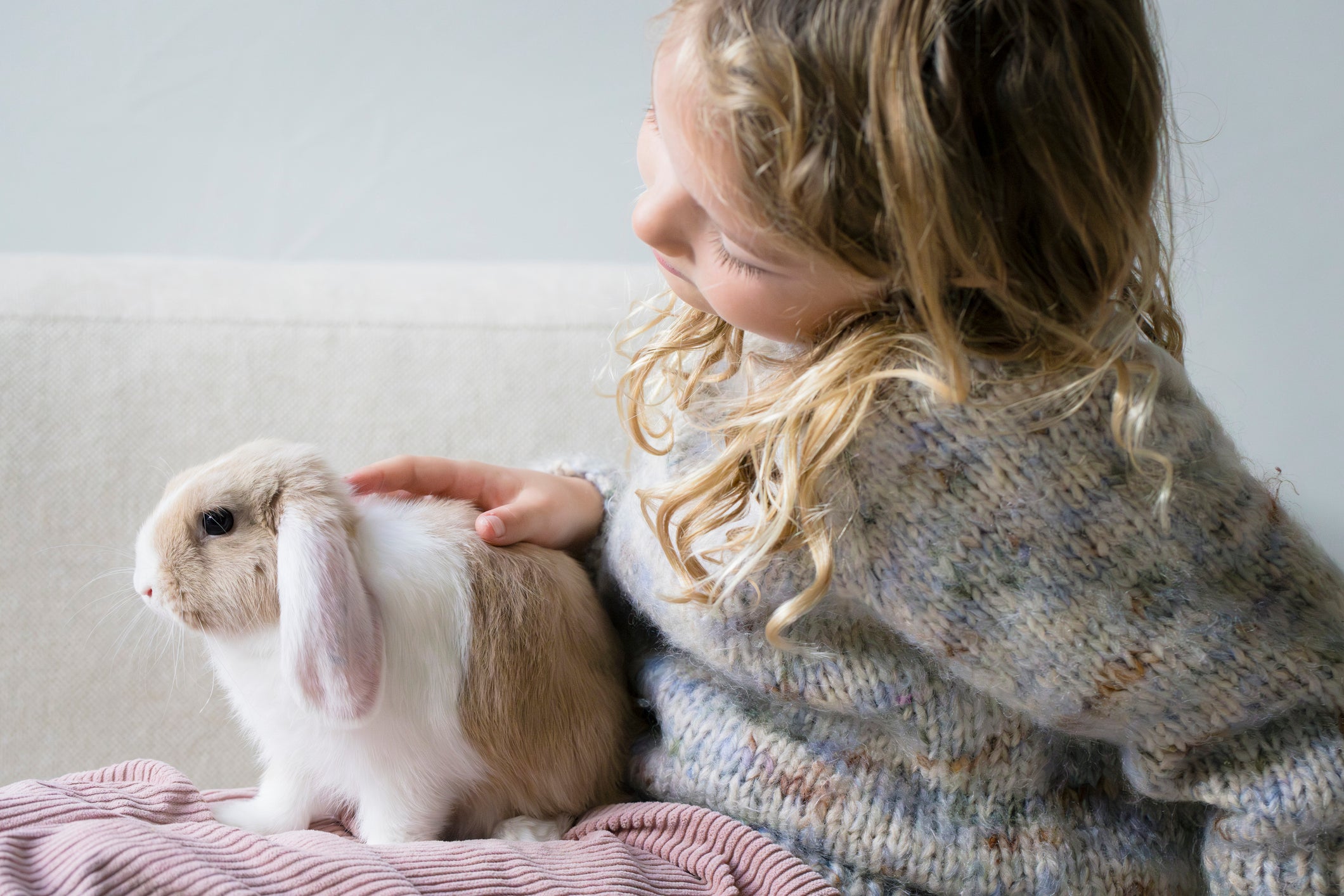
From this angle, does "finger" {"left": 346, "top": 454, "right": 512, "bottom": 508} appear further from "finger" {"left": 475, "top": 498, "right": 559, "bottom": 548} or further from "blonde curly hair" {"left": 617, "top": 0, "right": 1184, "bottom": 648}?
"blonde curly hair" {"left": 617, "top": 0, "right": 1184, "bottom": 648}

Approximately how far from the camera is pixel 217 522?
73 centimetres

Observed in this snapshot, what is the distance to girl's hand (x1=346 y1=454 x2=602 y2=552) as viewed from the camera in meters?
0.87

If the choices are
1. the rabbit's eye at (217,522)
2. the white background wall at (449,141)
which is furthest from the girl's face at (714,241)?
the white background wall at (449,141)

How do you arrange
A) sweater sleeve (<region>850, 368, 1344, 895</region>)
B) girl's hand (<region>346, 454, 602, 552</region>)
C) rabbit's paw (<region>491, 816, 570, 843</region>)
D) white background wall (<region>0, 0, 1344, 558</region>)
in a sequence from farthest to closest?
white background wall (<region>0, 0, 1344, 558</region>) → girl's hand (<region>346, 454, 602, 552</region>) → rabbit's paw (<region>491, 816, 570, 843</region>) → sweater sleeve (<region>850, 368, 1344, 895</region>)

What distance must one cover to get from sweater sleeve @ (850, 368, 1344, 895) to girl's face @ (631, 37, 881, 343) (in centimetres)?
8

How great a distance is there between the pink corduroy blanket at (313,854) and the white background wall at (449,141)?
0.90m

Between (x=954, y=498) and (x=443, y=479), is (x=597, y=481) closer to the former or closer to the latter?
(x=443, y=479)

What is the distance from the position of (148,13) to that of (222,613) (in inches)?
39.4

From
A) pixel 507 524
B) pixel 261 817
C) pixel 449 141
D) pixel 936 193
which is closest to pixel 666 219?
pixel 936 193

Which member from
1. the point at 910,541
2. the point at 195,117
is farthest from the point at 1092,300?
the point at 195,117

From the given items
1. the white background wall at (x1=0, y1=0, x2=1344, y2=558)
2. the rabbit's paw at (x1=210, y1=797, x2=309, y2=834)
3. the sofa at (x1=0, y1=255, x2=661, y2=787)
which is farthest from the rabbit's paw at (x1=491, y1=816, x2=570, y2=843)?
the white background wall at (x1=0, y1=0, x2=1344, y2=558)

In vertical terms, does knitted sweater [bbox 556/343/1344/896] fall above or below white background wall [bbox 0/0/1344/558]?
below

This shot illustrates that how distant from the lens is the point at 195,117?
142 centimetres

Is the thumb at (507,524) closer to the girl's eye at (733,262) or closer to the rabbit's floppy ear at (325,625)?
the rabbit's floppy ear at (325,625)
